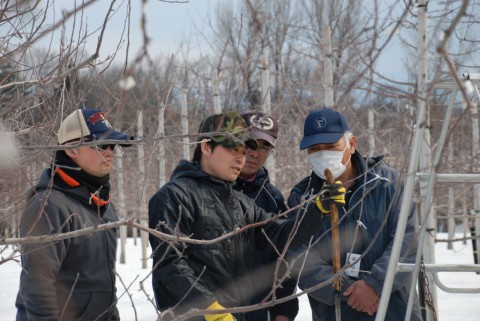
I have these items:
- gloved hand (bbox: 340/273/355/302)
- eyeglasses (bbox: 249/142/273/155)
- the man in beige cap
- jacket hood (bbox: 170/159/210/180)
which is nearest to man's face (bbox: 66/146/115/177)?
the man in beige cap

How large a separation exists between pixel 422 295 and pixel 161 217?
131 cm

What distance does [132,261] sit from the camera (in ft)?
58.3

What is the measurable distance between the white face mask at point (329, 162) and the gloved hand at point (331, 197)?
0.31m

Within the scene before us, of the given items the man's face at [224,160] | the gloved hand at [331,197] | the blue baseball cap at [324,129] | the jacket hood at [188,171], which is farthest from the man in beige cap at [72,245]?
the blue baseball cap at [324,129]

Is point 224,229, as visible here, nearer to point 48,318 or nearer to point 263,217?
point 263,217

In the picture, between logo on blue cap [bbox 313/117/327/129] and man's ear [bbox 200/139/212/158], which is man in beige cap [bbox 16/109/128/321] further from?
logo on blue cap [bbox 313/117/327/129]

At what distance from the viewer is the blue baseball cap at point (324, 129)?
358cm

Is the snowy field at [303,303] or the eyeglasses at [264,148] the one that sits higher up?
the eyeglasses at [264,148]

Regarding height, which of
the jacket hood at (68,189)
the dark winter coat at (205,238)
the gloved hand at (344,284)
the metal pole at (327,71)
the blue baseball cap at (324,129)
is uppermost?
the metal pole at (327,71)

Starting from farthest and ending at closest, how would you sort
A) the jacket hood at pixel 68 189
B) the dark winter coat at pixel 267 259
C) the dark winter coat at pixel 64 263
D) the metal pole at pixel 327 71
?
the metal pole at pixel 327 71, the dark winter coat at pixel 267 259, the jacket hood at pixel 68 189, the dark winter coat at pixel 64 263

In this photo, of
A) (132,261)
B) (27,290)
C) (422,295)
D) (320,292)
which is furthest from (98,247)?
(132,261)

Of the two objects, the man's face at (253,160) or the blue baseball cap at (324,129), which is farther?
the man's face at (253,160)

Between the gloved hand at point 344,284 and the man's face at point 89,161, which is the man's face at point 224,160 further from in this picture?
the gloved hand at point 344,284

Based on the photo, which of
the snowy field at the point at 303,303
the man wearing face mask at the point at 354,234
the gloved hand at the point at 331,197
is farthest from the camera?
the snowy field at the point at 303,303
